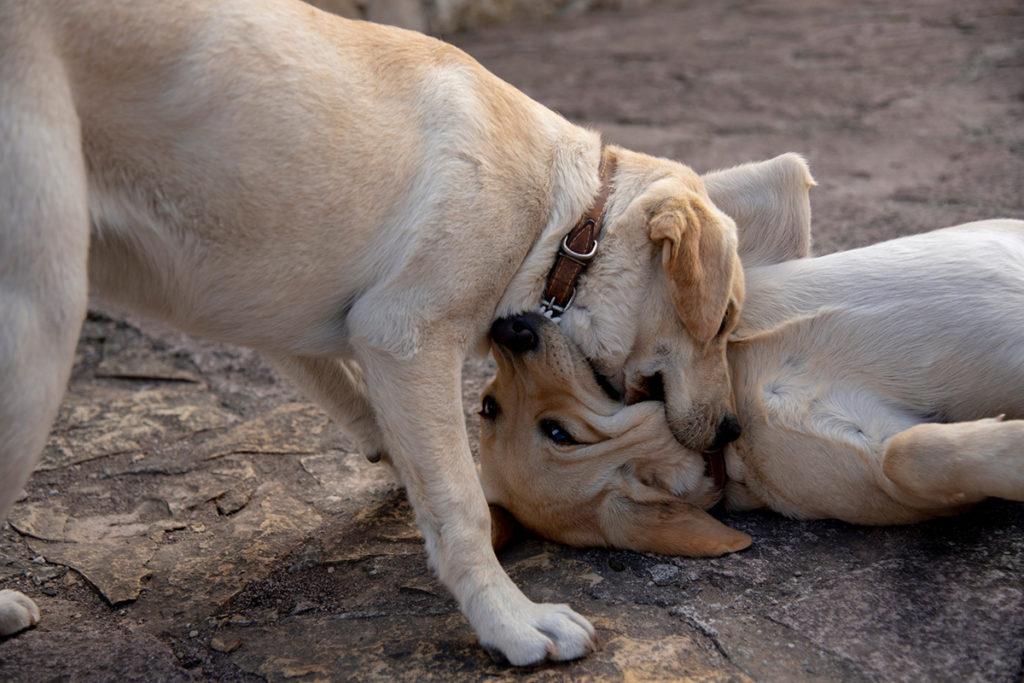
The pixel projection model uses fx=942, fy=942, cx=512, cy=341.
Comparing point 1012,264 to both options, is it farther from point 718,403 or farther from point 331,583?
point 331,583

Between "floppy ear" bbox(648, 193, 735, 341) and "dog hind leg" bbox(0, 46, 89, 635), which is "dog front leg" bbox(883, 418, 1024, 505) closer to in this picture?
"floppy ear" bbox(648, 193, 735, 341)

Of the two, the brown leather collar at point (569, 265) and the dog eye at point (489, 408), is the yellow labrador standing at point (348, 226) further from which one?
the dog eye at point (489, 408)

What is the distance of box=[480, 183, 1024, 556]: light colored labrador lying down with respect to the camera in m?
2.67

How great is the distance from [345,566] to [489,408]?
0.64 meters

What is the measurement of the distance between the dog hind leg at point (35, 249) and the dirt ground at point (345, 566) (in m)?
0.74

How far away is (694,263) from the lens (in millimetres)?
2668

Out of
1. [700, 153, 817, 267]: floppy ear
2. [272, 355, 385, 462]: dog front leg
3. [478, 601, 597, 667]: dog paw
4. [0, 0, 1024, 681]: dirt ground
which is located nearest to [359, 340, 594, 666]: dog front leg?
[478, 601, 597, 667]: dog paw

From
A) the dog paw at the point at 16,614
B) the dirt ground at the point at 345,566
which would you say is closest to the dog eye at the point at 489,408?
the dirt ground at the point at 345,566

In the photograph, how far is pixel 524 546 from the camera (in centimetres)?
289

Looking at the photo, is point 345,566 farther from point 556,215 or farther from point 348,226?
point 556,215

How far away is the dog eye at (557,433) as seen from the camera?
282 centimetres

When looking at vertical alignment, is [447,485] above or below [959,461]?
below

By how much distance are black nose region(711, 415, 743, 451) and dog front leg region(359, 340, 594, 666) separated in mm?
745

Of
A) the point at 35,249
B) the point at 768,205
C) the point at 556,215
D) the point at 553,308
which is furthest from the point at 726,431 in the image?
the point at 35,249
